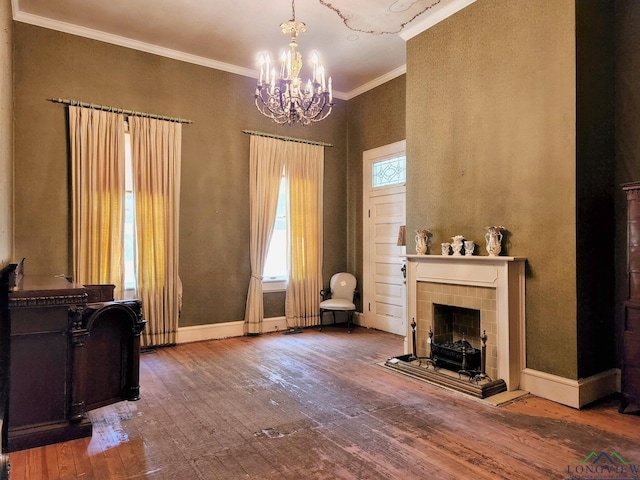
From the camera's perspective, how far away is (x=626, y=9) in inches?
144

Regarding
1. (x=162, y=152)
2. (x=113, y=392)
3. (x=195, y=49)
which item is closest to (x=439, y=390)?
(x=113, y=392)

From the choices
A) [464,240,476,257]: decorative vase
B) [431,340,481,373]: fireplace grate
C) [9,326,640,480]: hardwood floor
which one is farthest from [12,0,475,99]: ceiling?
[9,326,640,480]: hardwood floor

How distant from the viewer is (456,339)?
4398 mm

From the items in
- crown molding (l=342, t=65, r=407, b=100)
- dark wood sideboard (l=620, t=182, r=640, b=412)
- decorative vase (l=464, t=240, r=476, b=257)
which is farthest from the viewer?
crown molding (l=342, t=65, r=407, b=100)

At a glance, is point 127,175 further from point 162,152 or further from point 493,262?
point 493,262

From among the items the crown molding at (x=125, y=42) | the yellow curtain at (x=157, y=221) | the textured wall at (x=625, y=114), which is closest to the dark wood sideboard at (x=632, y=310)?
the textured wall at (x=625, y=114)

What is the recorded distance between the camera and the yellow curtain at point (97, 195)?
4.65 meters

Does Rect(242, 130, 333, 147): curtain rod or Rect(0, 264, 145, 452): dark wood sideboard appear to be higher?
Rect(242, 130, 333, 147): curtain rod

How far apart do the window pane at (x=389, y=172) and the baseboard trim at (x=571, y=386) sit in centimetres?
309

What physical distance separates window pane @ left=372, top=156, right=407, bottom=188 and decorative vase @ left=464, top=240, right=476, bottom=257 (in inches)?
75.3

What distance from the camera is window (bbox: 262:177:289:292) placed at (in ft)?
20.4

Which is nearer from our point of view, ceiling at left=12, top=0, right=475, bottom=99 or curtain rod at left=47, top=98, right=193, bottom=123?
ceiling at left=12, top=0, right=475, bottom=99

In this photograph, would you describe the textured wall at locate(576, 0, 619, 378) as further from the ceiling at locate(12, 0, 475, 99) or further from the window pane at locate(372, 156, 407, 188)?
the window pane at locate(372, 156, 407, 188)

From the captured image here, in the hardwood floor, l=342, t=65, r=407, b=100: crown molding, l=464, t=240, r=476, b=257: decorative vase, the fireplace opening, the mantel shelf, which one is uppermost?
l=342, t=65, r=407, b=100: crown molding
